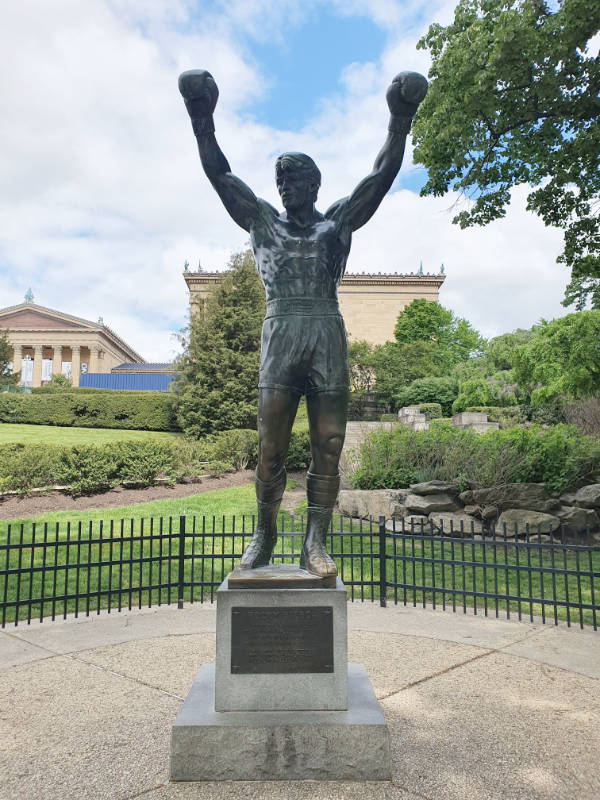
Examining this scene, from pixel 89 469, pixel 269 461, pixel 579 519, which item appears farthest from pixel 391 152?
pixel 89 469

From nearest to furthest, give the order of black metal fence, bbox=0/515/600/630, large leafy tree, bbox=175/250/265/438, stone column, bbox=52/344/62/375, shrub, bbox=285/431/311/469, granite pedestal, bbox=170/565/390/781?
granite pedestal, bbox=170/565/390/781 → black metal fence, bbox=0/515/600/630 → shrub, bbox=285/431/311/469 → large leafy tree, bbox=175/250/265/438 → stone column, bbox=52/344/62/375

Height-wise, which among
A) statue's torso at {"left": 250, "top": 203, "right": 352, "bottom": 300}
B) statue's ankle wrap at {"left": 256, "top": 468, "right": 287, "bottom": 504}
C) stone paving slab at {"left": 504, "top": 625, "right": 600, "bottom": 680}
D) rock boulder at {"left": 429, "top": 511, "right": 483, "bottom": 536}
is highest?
statue's torso at {"left": 250, "top": 203, "right": 352, "bottom": 300}

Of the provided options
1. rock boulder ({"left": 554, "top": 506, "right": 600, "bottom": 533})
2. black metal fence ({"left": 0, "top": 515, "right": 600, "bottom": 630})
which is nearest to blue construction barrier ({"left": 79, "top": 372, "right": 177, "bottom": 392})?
black metal fence ({"left": 0, "top": 515, "right": 600, "bottom": 630})

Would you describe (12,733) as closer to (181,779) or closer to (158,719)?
(158,719)

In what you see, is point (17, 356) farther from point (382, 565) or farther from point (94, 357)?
point (382, 565)

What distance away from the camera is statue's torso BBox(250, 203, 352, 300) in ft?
12.2

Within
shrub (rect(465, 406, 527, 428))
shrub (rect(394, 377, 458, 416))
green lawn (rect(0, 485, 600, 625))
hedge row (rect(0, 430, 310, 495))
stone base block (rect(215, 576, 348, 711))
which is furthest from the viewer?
shrub (rect(394, 377, 458, 416))

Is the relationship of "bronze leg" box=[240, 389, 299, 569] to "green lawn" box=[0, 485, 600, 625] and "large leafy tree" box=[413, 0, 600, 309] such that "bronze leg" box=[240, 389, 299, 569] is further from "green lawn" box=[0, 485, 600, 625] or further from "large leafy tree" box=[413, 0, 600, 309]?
"large leafy tree" box=[413, 0, 600, 309]

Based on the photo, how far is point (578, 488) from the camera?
40.7 ft

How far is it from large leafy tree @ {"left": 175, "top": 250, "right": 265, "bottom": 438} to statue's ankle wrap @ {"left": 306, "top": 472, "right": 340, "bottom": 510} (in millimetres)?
18355

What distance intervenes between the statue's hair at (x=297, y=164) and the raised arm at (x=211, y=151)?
29 centimetres

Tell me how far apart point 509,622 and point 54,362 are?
68.5 m

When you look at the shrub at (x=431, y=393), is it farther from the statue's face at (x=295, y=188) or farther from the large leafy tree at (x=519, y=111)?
the statue's face at (x=295, y=188)

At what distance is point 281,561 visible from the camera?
778 cm
